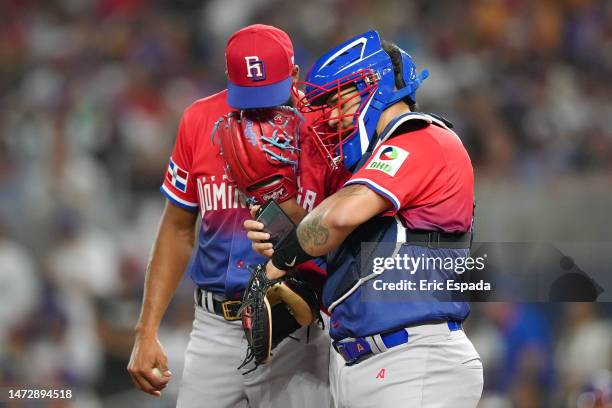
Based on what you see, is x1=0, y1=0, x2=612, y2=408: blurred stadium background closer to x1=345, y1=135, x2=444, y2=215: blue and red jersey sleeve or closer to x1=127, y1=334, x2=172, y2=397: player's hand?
x1=127, y1=334, x2=172, y2=397: player's hand

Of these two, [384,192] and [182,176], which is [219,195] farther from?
[384,192]

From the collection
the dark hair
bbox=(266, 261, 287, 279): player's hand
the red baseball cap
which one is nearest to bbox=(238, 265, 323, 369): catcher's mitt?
bbox=(266, 261, 287, 279): player's hand

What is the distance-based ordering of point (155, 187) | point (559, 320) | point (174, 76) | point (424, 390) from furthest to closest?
point (174, 76) < point (155, 187) < point (559, 320) < point (424, 390)

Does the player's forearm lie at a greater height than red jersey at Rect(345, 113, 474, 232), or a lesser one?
lesser

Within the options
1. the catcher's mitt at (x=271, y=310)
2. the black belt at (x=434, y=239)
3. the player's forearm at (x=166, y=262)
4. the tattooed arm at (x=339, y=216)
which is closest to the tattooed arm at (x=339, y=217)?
the tattooed arm at (x=339, y=216)

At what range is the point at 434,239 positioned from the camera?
3074 millimetres

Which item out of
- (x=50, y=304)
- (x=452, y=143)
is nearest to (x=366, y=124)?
(x=452, y=143)

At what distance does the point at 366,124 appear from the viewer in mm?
3164

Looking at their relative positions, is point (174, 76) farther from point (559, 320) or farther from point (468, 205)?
point (468, 205)

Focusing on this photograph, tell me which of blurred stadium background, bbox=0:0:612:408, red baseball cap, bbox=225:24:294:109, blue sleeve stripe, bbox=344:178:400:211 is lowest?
blurred stadium background, bbox=0:0:612:408

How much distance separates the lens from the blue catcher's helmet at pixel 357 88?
3.15 meters

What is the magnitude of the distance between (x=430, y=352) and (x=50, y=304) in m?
4.16

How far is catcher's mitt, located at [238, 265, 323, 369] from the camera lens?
3154mm

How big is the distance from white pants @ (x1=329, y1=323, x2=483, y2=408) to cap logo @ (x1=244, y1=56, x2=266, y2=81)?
1.01 meters
